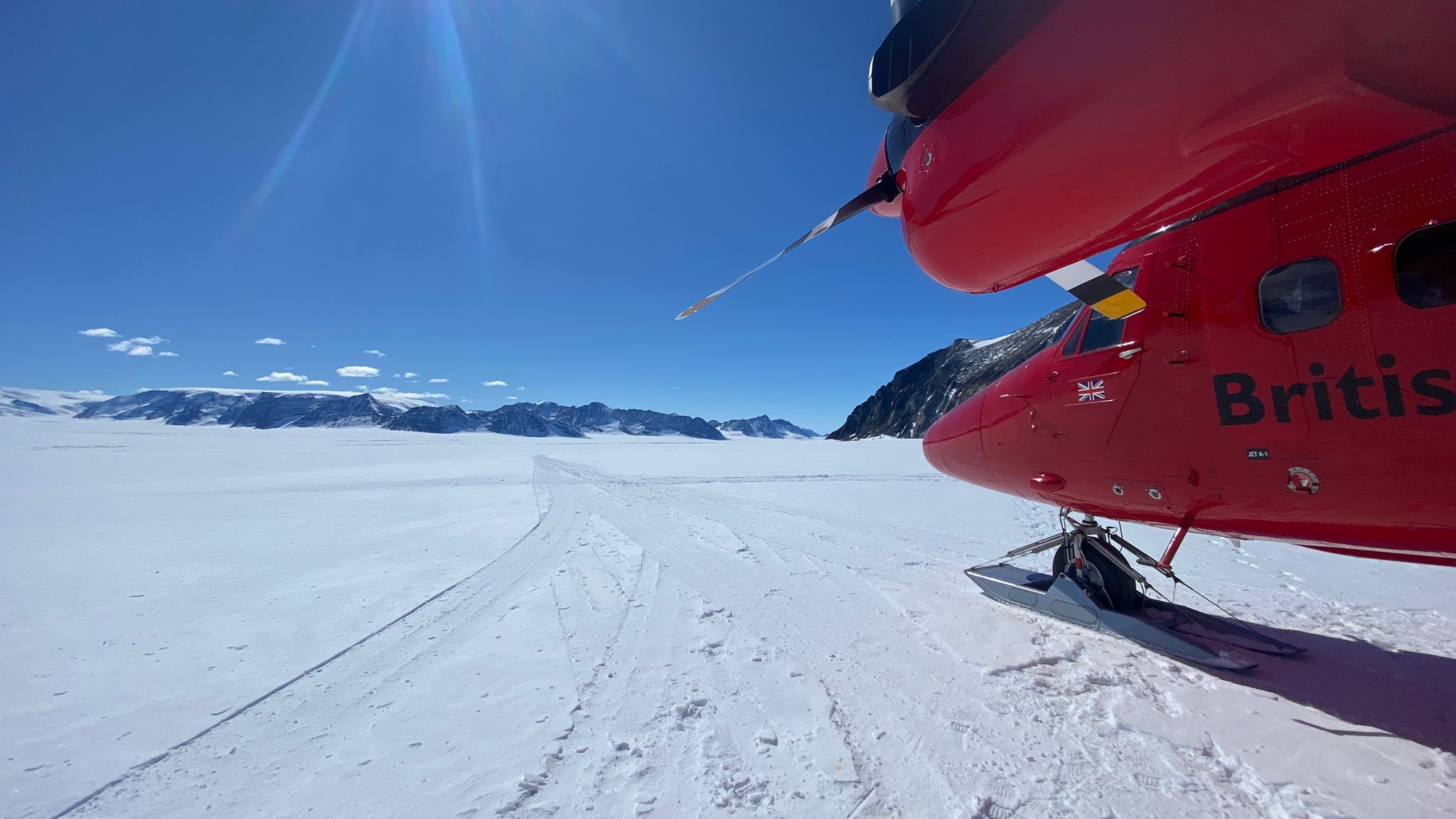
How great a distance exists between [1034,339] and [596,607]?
8950cm

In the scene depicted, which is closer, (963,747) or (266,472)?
(963,747)

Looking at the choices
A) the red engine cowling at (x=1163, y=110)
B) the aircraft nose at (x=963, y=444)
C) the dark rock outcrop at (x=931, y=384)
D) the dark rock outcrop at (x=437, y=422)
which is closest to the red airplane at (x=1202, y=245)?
the red engine cowling at (x=1163, y=110)

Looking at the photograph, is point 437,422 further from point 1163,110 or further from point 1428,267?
point 1428,267

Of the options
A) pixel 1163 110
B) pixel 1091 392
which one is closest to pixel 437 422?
pixel 1091 392

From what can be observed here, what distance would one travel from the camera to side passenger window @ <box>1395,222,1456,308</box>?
8.00 feet

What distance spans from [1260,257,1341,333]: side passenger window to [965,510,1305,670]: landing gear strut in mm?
1813

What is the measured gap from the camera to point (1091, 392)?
13.6 feet

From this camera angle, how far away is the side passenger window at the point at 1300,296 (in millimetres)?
2832

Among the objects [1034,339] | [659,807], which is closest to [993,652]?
[659,807]

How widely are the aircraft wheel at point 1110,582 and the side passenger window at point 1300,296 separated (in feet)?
9.56

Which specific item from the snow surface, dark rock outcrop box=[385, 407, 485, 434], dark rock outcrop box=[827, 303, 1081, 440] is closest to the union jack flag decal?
the snow surface

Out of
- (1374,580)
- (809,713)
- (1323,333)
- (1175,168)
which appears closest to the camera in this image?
(1175,168)

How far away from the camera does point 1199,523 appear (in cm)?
389

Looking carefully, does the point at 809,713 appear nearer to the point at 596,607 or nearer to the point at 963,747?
the point at 963,747
